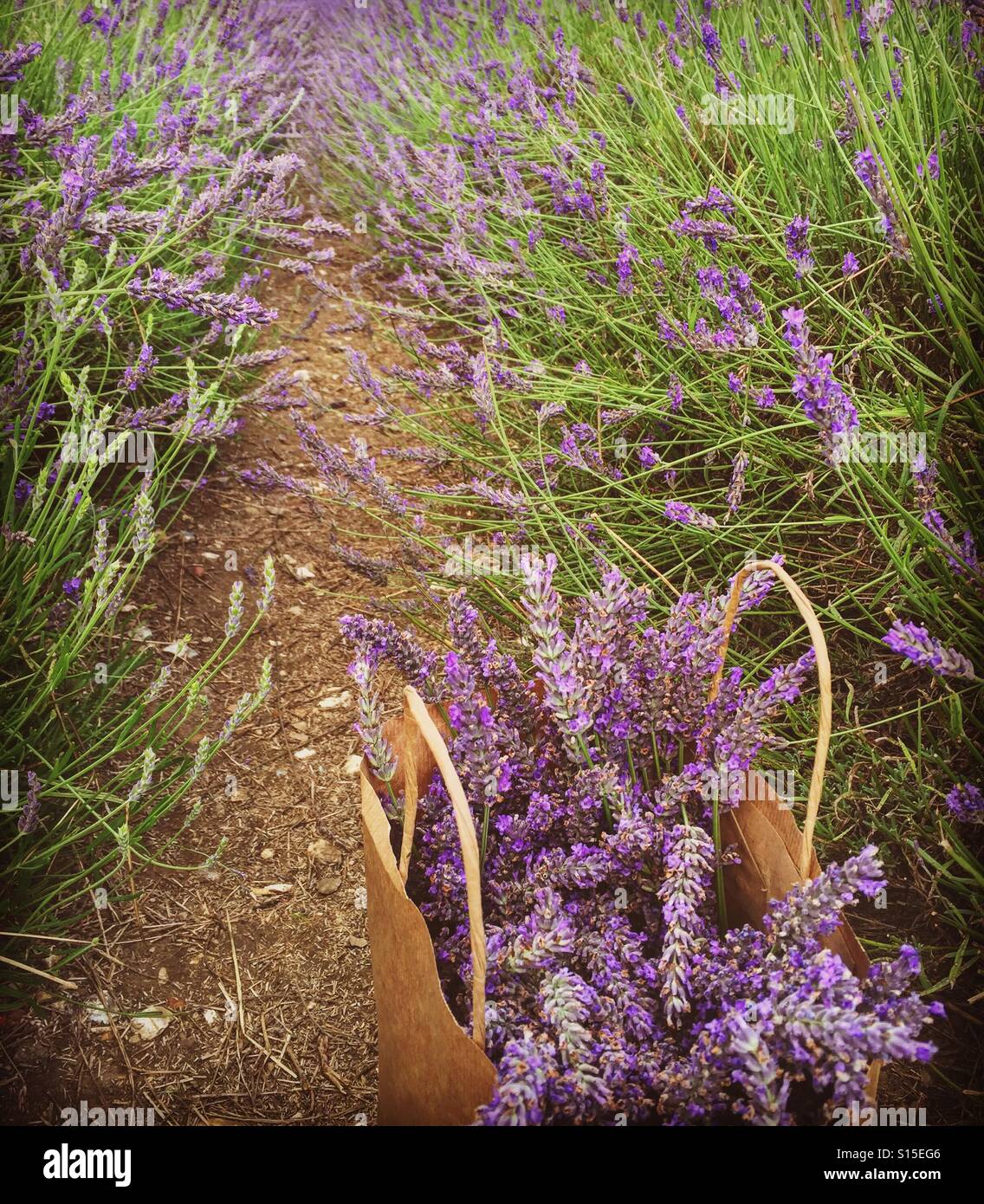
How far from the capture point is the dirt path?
4.51 ft

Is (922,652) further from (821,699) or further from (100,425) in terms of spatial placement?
(100,425)

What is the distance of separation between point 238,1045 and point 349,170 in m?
3.51

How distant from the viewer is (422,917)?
0.94 metres

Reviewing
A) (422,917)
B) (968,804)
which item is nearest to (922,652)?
(968,804)

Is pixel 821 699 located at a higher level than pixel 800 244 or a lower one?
lower

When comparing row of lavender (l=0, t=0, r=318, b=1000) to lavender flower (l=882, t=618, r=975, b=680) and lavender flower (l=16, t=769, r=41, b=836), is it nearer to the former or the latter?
lavender flower (l=16, t=769, r=41, b=836)

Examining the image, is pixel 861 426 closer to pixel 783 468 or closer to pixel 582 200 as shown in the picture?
pixel 783 468

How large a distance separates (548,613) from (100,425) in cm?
90

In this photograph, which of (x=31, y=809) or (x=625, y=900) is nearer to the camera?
(x=625, y=900)

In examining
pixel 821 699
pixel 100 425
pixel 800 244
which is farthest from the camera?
pixel 800 244

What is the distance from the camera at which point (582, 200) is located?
2188mm

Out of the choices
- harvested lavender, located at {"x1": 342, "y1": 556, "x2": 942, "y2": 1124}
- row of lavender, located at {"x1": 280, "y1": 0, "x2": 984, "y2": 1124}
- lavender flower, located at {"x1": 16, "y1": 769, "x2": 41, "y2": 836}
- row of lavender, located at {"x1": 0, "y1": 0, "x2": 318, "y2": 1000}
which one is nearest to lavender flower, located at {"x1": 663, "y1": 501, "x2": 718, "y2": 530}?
row of lavender, located at {"x1": 280, "y1": 0, "x2": 984, "y2": 1124}

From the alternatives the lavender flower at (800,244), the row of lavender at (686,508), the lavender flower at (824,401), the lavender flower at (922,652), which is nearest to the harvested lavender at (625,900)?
the row of lavender at (686,508)
